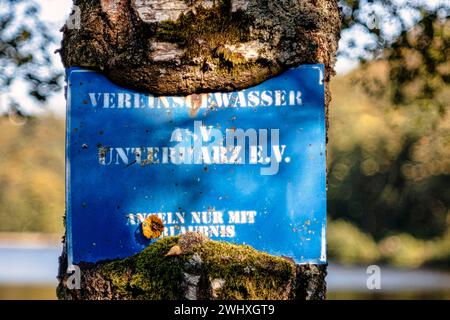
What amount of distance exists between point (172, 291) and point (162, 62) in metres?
0.80

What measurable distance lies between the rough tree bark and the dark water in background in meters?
14.9

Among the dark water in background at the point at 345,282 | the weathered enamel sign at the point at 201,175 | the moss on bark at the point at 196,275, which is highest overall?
the weathered enamel sign at the point at 201,175

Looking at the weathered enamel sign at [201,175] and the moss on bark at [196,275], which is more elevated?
the weathered enamel sign at [201,175]

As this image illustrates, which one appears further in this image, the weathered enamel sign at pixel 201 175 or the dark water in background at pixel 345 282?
the dark water in background at pixel 345 282

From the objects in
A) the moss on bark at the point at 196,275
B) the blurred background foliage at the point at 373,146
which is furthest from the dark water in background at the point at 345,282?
the moss on bark at the point at 196,275

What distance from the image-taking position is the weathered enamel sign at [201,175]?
7.48ft

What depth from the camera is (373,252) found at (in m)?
36.1

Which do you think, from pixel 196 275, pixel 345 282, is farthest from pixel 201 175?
pixel 345 282

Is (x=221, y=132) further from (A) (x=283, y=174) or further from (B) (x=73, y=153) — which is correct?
(B) (x=73, y=153)

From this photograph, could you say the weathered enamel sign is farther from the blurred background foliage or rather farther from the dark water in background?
the dark water in background

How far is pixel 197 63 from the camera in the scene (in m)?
2.28

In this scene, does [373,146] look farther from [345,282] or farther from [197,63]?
[197,63]

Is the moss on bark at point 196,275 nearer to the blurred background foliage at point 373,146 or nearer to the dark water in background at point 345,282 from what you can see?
the blurred background foliage at point 373,146

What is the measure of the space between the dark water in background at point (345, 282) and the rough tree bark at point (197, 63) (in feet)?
49.0
